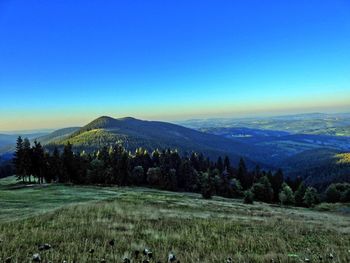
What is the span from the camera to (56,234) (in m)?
13.2

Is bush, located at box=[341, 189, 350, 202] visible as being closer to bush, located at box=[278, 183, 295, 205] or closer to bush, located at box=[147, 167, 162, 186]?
bush, located at box=[278, 183, 295, 205]

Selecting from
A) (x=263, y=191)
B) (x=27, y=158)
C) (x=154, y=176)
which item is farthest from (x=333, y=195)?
(x=27, y=158)

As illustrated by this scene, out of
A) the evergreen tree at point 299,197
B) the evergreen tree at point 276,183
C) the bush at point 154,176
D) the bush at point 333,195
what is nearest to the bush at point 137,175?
the bush at point 154,176

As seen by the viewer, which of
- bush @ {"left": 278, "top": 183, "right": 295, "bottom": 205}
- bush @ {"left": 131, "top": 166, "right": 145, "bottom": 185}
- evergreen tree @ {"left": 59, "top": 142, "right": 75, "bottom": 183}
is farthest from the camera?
bush @ {"left": 131, "top": 166, "right": 145, "bottom": 185}

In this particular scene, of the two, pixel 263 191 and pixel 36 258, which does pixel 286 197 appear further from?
pixel 36 258

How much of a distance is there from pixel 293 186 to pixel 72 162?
249ft

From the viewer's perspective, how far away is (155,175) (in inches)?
4532

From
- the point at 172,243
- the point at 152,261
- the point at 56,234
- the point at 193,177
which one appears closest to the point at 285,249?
the point at 172,243

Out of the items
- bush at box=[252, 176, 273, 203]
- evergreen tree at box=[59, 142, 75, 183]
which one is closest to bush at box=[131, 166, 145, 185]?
evergreen tree at box=[59, 142, 75, 183]

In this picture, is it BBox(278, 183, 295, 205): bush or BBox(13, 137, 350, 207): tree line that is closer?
BBox(13, 137, 350, 207): tree line

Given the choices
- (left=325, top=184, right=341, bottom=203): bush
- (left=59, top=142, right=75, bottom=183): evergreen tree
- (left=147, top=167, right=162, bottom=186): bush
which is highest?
(left=59, top=142, right=75, bottom=183): evergreen tree

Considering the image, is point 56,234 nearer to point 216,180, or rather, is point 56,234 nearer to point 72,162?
point 72,162

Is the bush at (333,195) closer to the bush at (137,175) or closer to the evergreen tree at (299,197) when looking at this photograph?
the evergreen tree at (299,197)

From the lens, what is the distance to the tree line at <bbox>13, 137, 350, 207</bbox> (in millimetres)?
94438
